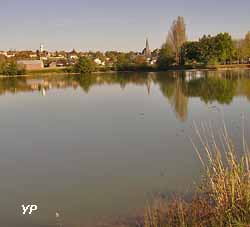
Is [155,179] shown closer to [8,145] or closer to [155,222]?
[155,222]

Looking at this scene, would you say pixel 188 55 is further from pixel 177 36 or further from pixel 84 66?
pixel 84 66

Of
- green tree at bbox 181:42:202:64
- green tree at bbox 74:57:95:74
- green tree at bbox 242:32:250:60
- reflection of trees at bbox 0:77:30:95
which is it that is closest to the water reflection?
reflection of trees at bbox 0:77:30:95

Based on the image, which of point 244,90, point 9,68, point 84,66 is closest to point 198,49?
point 84,66

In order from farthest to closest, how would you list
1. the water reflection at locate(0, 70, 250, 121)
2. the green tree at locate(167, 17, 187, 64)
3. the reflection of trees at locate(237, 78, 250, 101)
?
the green tree at locate(167, 17, 187, 64) → the reflection of trees at locate(237, 78, 250, 101) → the water reflection at locate(0, 70, 250, 121)

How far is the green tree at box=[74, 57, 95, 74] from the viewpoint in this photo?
231ft

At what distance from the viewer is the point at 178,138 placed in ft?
33.0

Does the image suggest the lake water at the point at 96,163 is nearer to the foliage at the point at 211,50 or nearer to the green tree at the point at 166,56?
the green tree at the point at 166,56

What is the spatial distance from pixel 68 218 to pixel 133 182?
66.7 inches

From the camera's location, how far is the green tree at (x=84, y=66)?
70275 millimetres

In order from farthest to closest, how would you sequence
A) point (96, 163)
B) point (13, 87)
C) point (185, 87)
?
point (13, 87)
point (185, 87)
point (96, 163)

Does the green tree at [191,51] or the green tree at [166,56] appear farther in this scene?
the green tree at [166,56]

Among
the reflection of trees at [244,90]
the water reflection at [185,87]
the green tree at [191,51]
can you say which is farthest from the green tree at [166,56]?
the reflection of trees at [244,90]

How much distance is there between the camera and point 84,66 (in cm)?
7069

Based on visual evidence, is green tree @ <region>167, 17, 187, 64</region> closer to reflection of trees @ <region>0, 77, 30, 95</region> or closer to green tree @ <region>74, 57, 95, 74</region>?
green tree @ <region>74, 57, 95, 74</region>
